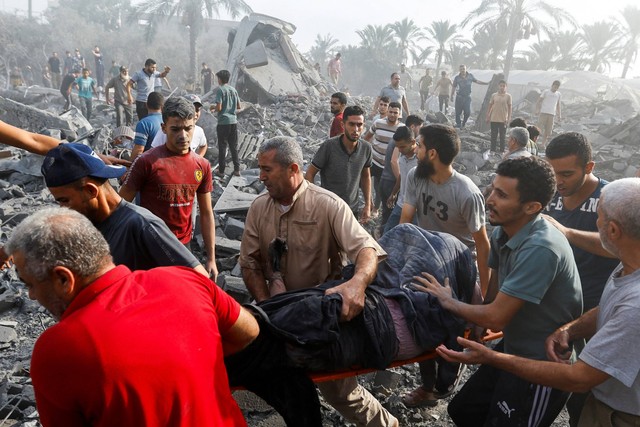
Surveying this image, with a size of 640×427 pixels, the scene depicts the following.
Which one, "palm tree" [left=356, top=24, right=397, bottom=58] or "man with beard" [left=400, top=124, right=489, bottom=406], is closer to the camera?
"man with beard" [left=400, top=124, right=489, bottom=406]

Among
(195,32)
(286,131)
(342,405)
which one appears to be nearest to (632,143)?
(286,131)

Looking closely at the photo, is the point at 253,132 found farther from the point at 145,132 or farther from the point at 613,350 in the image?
the point at 613,350

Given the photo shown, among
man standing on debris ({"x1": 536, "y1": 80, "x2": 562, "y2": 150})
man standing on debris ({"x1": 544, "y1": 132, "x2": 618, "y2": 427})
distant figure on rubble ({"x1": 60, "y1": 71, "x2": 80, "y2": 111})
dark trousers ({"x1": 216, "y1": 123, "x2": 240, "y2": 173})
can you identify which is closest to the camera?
man standing on debris ({"x1": 544, "y1": 132, "x2": 618, "y2": 427})

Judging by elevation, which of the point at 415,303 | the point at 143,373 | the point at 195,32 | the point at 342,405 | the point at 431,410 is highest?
the point at 195,32

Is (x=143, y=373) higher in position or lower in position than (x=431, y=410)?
higher

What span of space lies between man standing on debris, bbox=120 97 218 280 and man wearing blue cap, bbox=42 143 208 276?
3.68 ft

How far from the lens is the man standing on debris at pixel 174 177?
11.0 feet

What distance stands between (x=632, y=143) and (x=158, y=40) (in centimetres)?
4200

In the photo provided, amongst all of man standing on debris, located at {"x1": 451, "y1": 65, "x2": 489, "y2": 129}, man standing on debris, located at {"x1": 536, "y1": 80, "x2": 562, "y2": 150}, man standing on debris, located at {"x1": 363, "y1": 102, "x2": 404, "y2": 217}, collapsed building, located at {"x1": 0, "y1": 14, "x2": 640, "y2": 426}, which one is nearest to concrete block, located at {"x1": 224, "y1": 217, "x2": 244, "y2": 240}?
collapsed building, located at {"x1": 0, "y1": 14, "x2": 640, "y2": 426}

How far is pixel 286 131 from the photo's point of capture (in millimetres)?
13930

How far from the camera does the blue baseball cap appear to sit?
205cm

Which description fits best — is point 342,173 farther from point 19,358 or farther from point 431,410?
point 19,358

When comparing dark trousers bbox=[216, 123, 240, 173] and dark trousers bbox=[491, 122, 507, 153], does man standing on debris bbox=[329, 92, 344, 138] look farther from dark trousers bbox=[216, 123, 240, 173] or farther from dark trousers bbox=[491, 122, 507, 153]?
dark trousers bbox=[491, 122, 507, 153]

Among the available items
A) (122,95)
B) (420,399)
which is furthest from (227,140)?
(420,399)
